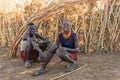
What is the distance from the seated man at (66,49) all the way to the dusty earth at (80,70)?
0.14 m

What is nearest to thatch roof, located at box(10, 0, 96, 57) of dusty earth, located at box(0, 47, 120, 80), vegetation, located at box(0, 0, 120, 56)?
vegetation, located at box(0, 0, 120, 56)

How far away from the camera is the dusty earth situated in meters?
4.41

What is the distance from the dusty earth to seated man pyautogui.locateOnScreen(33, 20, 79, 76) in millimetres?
136

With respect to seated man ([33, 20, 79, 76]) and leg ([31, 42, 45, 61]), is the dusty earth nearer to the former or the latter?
seated man ([33, 20, 79, 76])

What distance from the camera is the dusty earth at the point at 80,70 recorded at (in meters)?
4.41

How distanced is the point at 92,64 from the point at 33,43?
1.18 meters

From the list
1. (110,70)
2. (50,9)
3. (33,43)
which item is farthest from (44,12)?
(110,70)

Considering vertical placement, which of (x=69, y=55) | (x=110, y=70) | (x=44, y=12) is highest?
(x=44, y=12)

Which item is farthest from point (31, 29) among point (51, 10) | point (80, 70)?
point (80, 70)

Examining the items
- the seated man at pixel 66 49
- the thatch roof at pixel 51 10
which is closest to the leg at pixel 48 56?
the seated man at pixel 66 49

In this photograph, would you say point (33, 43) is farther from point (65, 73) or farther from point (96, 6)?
point (96, 6)

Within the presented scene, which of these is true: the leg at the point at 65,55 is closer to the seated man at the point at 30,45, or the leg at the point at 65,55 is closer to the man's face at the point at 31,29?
the seated man at the point at 30,45

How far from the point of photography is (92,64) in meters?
5.03

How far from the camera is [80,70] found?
4.66m
